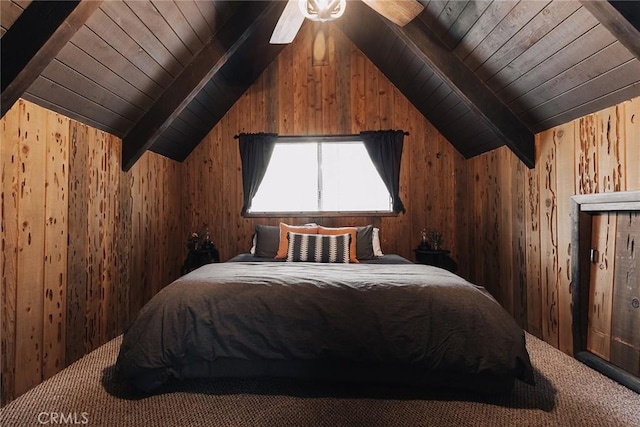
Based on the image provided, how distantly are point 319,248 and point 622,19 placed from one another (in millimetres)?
2357

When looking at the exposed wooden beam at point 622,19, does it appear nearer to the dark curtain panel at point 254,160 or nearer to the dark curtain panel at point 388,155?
the dark curtain panel at point 388,155

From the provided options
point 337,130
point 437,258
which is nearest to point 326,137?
point 337,130

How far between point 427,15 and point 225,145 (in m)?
2.55

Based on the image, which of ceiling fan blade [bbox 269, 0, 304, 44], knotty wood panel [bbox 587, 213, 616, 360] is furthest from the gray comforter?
ceiling fan blade [bbox 269, 0, 304, 44]

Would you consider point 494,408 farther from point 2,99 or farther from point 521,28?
point 2,99

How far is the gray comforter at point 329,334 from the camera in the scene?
5.19 ft

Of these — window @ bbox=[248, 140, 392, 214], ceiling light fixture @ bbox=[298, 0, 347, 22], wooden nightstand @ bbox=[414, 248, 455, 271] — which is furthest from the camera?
window @ bbox=[248, 140, 392, 214]

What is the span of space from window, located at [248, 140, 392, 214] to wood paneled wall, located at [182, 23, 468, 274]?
0.59ft

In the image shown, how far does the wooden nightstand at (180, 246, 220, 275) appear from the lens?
137 inches

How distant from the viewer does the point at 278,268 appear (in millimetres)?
2131

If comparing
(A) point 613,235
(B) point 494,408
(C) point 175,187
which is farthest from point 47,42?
(A) point 613,235

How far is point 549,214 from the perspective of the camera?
246 cm

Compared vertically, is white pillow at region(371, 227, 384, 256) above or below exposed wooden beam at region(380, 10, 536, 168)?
below

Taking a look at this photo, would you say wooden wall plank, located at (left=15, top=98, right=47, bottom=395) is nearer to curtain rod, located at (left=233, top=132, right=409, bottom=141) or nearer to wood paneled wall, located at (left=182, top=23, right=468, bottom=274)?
wood paneled wall, located at (left=182, top=23, right=468, bottom=274)
